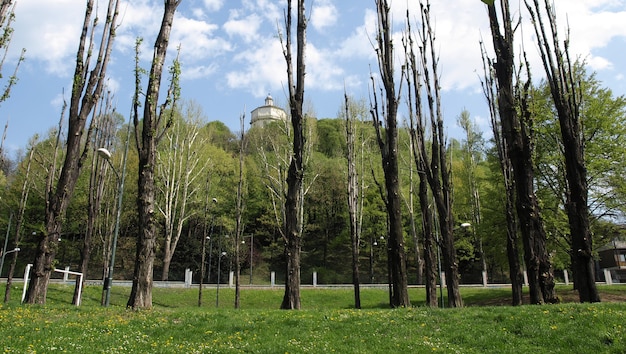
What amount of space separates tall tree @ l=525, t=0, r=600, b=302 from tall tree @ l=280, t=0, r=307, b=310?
842cm

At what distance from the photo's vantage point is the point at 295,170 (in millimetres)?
13305

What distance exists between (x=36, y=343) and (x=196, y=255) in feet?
127

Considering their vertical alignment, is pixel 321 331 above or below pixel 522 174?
below

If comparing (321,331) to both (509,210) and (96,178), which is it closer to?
(509,210)

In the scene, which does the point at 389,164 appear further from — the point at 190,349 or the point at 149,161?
the point at 190,349

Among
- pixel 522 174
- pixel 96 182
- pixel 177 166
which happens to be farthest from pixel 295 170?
pixel 177 166

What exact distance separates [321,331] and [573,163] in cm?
1093

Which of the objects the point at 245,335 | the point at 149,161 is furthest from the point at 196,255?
the point at 245,335

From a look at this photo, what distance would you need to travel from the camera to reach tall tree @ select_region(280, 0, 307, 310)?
12758 millimetres

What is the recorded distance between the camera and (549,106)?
2498 cm

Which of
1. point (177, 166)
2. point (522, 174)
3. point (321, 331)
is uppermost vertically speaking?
point (177, 166)

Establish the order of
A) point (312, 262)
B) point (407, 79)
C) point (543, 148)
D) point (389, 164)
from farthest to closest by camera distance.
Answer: point (312, 262)
point (543, 148)
point (407, 79)
point (389, 164)

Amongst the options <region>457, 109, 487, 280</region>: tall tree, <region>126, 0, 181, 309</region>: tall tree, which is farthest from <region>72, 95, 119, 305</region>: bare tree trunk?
<region>457, 109, 487, 280</region>: tall tree

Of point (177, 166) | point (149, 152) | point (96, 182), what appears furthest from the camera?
point (177, 166)
